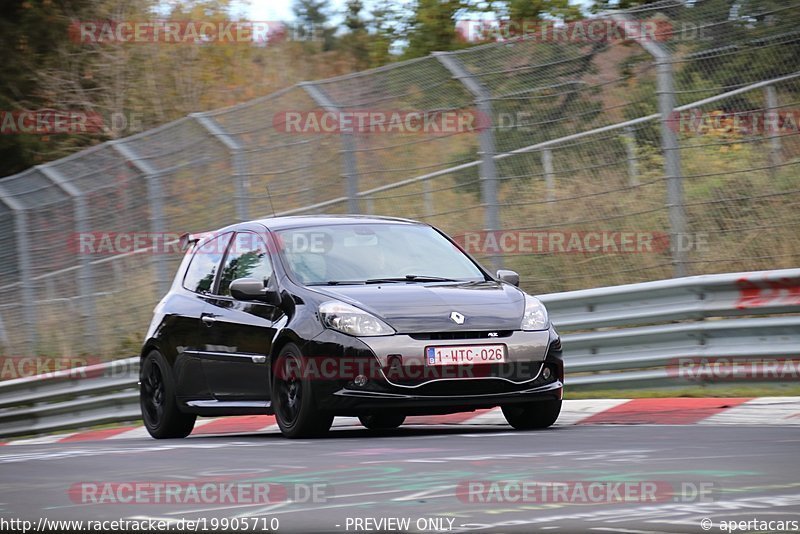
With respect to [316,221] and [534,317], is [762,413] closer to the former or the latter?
[534,317]

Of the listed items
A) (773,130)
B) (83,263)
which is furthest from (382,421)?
(83,263)

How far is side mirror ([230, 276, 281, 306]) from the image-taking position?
30.5 ft

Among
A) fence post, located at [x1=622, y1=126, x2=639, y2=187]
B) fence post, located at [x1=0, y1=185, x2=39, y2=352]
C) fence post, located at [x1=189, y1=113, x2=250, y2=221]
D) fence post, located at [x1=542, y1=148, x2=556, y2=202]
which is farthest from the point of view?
fence post, located at [x1=0, y1=185, x2=39, y2=352]

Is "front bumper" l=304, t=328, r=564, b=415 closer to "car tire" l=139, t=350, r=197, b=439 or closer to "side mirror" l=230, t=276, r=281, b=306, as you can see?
"side mirror" l=230, t=276, r=281, b=306

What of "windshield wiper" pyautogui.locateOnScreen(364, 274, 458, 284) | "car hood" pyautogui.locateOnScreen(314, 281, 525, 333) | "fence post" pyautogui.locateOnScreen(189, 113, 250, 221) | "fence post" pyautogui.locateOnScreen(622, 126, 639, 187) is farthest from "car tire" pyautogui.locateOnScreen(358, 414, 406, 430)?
"fence post" pyautogui.locateOnScreen(189, 113, 250, 221)

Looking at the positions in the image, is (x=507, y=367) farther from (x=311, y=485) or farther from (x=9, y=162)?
(x=9, y=162)

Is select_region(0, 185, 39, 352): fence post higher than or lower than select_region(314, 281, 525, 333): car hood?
lower

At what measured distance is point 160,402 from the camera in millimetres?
10984

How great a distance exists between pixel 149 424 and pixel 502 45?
4.06m

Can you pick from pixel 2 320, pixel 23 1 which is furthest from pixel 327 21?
pixel 2 320

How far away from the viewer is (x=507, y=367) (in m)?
8.77

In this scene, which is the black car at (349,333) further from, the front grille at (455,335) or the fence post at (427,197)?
the fence post at (427,197)

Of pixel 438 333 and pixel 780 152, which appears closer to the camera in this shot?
pixel 438 333

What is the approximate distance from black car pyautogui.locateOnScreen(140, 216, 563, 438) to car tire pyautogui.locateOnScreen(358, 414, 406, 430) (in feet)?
0.04
